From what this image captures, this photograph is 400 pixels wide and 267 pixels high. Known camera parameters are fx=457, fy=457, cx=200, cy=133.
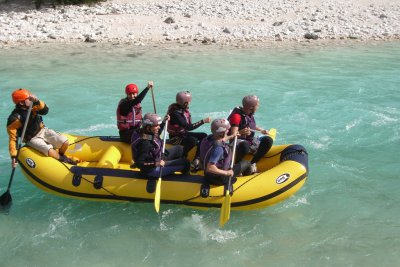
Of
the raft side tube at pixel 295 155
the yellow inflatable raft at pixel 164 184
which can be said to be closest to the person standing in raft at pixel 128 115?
the yellow inflatable raft at pixel 164 184

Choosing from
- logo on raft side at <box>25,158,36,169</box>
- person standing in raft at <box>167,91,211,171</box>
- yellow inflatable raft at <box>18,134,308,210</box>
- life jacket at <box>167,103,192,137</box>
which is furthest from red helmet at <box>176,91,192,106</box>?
logo on raft side at <box>25,158,36,169</box>

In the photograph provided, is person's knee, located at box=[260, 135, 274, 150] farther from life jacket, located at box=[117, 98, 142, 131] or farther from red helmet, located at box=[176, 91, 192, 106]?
life jacket, located at box=[117, 98, 142, 131]

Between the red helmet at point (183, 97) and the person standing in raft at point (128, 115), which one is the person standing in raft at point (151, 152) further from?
the person standing in raft at point (128, 115)

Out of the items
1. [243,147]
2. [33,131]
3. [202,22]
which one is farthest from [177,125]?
[202,22]

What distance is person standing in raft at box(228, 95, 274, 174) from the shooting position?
6.43 metres

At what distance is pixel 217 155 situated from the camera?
18.3 feet

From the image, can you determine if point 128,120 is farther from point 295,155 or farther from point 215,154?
point 295,155

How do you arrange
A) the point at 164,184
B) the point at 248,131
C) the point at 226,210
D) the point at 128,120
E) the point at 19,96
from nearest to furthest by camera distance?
1. the point at 226,210
2. the point at 164,184
3. the point at 19,96
4. the point at 248,131
5. the point at 128,120

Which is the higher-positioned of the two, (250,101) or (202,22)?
Answer: (202,22)

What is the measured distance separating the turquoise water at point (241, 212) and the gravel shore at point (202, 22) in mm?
2971

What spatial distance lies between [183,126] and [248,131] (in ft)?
3.38

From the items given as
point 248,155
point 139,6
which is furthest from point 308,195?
point 139,6

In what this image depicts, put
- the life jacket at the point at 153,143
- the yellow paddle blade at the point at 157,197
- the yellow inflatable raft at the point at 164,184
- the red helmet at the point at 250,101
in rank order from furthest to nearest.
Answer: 1. the red helmet at the point at 250,101
2. the yellow inflatable raft at the point at 164,184
3. the life jacket at the point at 153,143
4. the yellow paddle blade at the point at 157,197

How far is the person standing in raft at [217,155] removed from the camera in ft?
18.1
